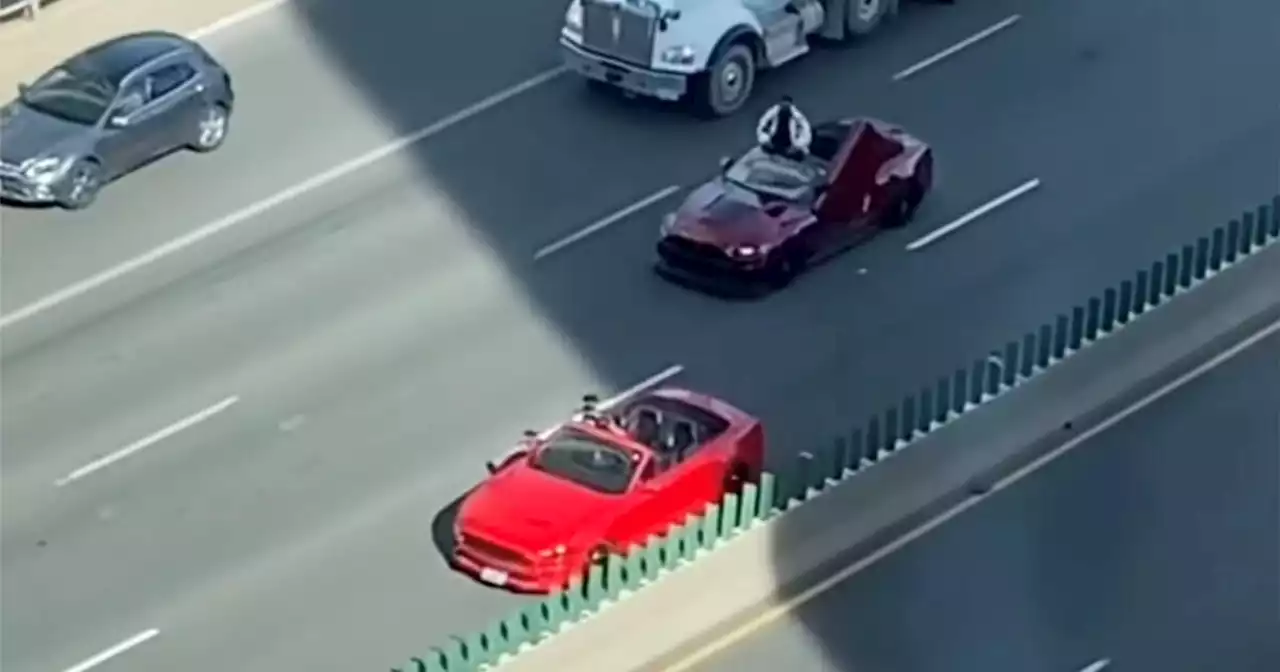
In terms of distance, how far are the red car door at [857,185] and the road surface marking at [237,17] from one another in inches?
328

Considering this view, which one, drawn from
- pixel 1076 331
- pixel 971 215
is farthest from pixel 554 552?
pixel 971 215

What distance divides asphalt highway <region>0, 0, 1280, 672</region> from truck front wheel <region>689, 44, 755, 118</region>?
11.7 inches

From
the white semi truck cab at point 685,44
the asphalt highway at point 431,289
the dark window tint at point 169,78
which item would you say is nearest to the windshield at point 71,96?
the dark window tint at point 169,78

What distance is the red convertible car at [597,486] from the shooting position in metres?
29.7

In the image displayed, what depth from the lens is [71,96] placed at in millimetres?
37094

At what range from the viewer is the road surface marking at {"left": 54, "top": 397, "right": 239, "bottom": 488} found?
32.0 meters

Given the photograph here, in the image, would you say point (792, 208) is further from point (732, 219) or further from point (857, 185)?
point (857, 185)

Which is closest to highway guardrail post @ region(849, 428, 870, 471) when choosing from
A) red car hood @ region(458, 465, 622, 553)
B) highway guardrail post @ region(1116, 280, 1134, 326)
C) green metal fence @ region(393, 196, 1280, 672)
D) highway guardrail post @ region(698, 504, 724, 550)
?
green metal fence @ region(393, 196, 1280, 672)

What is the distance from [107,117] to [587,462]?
353 inches

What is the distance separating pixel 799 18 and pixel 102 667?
42.8ft

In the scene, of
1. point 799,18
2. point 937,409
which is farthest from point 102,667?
point 799,18

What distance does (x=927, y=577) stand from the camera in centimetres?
3039

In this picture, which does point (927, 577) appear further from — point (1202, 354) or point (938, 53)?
point (938, 53)

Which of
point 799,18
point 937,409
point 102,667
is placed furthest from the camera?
point 799,18
